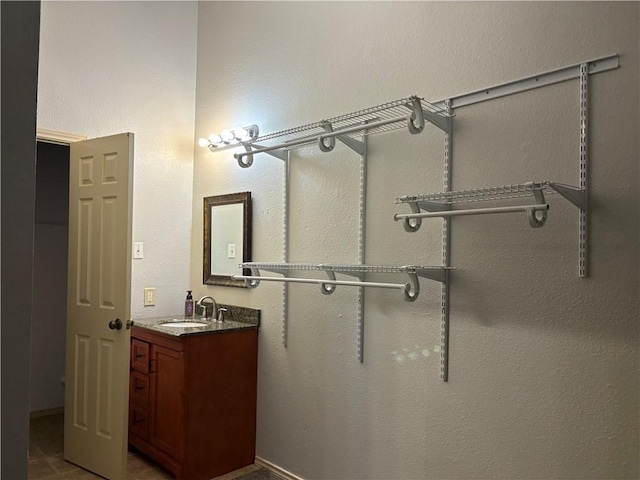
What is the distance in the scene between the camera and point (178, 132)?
11.7ft

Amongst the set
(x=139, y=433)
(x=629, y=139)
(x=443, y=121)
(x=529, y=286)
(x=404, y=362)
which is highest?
(x=443, y=121)

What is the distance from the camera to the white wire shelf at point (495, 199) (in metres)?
1.61

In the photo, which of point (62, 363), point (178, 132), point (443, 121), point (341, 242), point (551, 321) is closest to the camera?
point (551, 321)

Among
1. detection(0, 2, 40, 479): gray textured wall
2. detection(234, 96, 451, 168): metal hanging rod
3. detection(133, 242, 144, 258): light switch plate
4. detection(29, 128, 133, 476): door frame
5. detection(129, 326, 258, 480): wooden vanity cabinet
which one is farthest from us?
detection(133, 242, 144, 258): light switch plate

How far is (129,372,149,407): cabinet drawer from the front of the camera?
3012 mm

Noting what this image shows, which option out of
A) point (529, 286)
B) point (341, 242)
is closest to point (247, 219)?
point (341, 242)

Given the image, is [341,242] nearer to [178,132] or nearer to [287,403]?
[287,403]

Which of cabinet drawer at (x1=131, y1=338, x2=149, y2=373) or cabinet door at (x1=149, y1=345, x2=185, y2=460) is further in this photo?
cabinet drawer at (x1=131, y1=338, x2=149, y2=373)

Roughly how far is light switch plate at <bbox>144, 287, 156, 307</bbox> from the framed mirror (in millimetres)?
351

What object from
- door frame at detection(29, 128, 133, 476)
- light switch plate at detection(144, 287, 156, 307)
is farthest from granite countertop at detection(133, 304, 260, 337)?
door frame at detection(29, 128, 133, 476)

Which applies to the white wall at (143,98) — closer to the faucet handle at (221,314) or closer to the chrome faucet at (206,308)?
the chrome faucet at (206,308)

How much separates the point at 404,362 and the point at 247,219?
1399 millimetres

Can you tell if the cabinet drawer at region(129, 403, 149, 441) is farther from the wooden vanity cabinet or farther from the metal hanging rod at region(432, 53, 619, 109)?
the metal hanging rod at region(432, 53, 619, 109)

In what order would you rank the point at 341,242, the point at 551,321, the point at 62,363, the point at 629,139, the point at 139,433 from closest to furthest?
the point at 629,139 < the point at 551,321 < the point at 341,242 < the point at 139,433 < the point at 62,363
